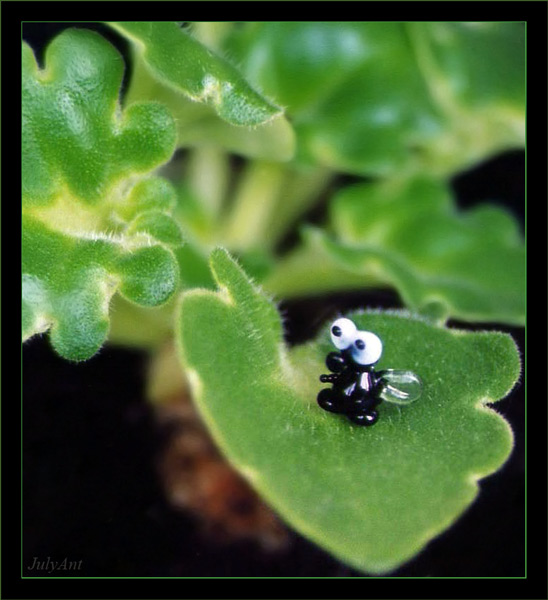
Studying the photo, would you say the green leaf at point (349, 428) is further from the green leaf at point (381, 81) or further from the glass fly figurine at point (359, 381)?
the green leaf at point (381, 81)

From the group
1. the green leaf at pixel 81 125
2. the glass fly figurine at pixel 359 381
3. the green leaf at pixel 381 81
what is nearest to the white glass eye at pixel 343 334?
the glass fly figurine at pixel 359 381

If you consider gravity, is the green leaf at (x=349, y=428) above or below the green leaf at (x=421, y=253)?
below

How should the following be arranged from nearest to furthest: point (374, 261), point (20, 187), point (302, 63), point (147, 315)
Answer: point (20, 187)
point (374, 261)
point (147, 315)
point (302, 63)

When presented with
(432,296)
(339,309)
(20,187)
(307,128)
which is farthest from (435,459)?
(307,128)

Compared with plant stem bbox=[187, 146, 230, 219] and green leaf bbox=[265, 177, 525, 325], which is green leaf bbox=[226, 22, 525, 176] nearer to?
green leaf bbox=[265, 177, 525, 325]

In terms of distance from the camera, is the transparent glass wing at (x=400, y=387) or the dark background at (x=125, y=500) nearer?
the transparent glass wing at (x=400, y=387)

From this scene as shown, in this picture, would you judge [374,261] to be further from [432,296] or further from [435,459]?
[435,459]
